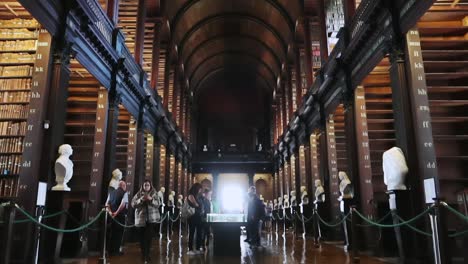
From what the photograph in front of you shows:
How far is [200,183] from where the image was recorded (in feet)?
21.7

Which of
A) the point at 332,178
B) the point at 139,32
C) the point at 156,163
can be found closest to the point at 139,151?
the point at 156,163

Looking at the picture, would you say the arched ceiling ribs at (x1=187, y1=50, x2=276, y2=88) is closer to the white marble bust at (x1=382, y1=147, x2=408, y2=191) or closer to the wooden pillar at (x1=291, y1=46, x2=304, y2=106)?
the wooden pillar at (x1=291, y1=46, x2=304, y2=106)

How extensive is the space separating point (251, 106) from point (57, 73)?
73.2ft

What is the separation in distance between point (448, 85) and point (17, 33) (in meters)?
7.15

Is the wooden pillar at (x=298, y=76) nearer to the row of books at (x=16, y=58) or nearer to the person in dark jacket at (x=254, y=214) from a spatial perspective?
the person in dark jacket at (x=254, y=214)

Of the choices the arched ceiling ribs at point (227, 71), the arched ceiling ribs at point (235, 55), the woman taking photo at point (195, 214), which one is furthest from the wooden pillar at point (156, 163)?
the arched ceiling ribs at point (227, 71)

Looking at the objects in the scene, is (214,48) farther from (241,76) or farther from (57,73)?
(57,73)

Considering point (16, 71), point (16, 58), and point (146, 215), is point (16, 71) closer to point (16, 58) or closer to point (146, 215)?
point (16, 58)

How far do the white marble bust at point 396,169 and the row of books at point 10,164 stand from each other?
18.0 feet

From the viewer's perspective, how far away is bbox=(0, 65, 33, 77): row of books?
5.77 meters

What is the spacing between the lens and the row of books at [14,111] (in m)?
5.61

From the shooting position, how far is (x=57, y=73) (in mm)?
5520

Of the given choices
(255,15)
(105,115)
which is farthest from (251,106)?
(105,115)

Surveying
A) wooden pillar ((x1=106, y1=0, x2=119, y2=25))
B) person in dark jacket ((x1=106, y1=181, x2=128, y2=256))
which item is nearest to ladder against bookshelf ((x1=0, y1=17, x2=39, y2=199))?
person in dark jacket ((x1=106, y1=181, x2=128, y2=256))
